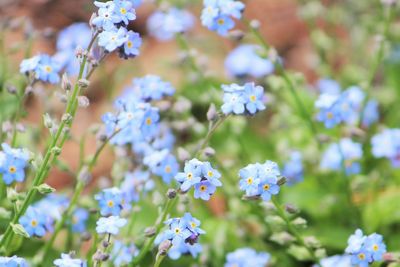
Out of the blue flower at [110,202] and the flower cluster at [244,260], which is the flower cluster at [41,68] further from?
the flower cluster at [244,260]

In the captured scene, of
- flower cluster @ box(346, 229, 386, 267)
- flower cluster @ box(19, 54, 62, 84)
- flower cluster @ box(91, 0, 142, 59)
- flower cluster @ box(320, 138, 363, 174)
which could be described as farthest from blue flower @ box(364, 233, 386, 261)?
flower cluster @ box(19, 54, 62, 84)

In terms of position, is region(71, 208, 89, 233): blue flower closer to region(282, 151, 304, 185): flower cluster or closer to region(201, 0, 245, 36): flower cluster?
region(282, 151, 304, 185): flower cluster

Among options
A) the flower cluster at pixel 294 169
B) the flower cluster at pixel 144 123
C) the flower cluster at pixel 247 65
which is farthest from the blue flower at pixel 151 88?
the flower cluster at pixel 247 65

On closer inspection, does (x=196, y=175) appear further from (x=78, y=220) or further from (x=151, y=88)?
(x=78, y=220)

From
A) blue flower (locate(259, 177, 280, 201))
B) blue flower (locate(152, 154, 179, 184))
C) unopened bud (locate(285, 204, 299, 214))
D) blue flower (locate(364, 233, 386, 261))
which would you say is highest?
blue flower (locate(152, 154, 179, 184))

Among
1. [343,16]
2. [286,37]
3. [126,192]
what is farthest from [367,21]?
[126,192]

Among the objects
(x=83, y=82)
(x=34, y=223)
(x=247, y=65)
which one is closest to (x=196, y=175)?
(x=83, y=82)

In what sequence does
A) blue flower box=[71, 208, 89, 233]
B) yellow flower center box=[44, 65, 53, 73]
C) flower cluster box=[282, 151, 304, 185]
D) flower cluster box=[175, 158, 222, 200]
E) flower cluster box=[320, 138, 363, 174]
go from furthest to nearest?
flower cluster box=[282, 151, 304, 185] → flower cluster box=[320, 138, 363, 174] → blue flower box=[71, 208, 89, 233] → yellow flower center box=[44, 65, 53, 73] → flower cluster box=[175, 158, 222, 200]
